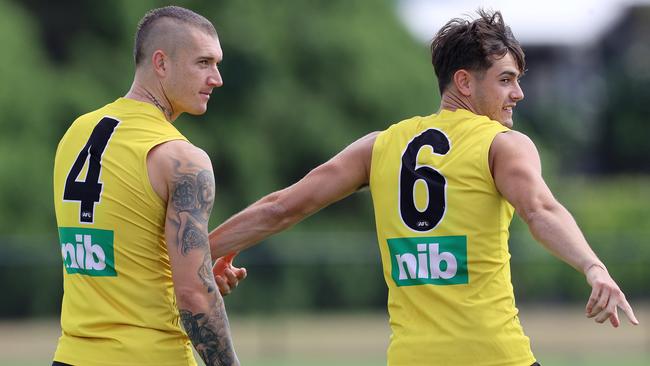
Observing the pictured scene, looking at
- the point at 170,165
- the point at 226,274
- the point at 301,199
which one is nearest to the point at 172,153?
the point at 170,165

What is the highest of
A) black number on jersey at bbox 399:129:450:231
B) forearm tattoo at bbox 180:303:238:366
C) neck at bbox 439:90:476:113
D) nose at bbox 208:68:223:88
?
nose at bbox 208:68:223:88

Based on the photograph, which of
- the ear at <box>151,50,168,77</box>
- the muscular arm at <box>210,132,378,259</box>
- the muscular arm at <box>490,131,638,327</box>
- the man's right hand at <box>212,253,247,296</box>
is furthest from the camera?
the man's right hand at <box>212,253,247,296</box>

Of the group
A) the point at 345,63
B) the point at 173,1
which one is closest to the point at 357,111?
the point at 345,63

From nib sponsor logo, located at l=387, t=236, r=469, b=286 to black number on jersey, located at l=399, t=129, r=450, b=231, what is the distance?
8cm

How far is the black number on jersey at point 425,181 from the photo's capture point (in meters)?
5.12

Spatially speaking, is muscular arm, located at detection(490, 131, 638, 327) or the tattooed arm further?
the tattooed arm

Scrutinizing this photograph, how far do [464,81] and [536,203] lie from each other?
2.32ft

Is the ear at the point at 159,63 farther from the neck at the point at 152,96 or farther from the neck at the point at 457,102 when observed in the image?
the neck at the point at 457,102

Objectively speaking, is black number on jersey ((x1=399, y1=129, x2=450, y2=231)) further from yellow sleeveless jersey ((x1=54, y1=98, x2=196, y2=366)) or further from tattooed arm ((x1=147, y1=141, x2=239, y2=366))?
yellow sleeveless jersey ((x1=54, y1=98, x2=196, y2=366))

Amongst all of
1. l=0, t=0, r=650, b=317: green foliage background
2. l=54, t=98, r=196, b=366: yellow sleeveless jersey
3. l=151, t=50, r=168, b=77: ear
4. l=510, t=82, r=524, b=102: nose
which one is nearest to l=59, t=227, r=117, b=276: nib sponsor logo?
l=54, t=98, r=196, b=366: yellow sleeveless jersey

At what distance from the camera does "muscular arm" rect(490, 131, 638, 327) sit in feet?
15.5

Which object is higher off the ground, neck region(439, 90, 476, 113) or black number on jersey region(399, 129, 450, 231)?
neck region(439, 90, 476, 113)

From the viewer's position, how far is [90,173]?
5180 mm

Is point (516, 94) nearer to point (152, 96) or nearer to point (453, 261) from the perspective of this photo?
point (453, 261)
